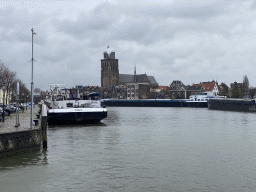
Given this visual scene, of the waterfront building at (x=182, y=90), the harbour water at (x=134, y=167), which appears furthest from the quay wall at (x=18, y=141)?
the waterfront building at (x=182, y=90)

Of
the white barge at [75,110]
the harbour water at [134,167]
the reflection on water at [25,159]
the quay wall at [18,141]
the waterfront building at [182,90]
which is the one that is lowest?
the harbour water at [134,167]

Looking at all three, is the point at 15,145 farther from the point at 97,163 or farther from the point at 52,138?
the point at 52,138

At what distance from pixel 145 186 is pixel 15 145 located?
911 cm

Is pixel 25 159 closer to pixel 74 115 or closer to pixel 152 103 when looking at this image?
pixel 74 115

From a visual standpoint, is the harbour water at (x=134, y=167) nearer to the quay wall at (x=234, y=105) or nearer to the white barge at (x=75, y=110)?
the white barge at (x=75, y=110)

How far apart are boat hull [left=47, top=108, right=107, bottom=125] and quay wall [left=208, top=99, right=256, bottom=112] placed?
53.8 metres

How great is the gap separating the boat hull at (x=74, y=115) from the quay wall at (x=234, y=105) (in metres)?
53.8

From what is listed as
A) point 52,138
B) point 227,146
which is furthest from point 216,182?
point 52,138

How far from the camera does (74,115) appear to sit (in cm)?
3838

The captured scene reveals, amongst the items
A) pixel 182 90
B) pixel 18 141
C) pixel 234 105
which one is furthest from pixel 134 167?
pixel 182 90

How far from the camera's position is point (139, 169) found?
17.1 meters

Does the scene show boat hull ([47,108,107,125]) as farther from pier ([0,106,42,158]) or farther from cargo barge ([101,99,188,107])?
cargo barge ([101,99,188,107])

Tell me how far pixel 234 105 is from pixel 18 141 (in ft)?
257

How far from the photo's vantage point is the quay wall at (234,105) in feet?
271
